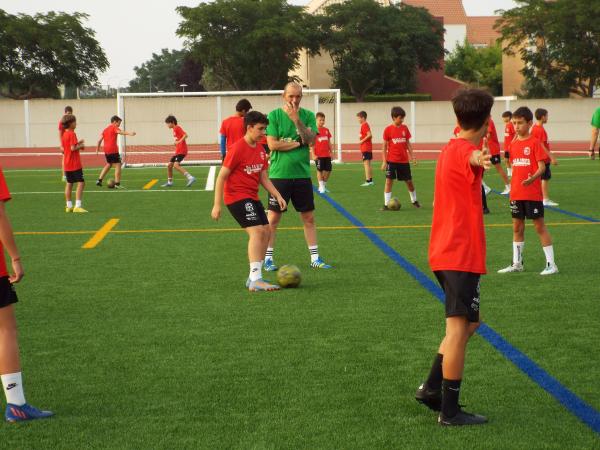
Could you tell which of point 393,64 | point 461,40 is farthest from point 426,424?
point 461,40

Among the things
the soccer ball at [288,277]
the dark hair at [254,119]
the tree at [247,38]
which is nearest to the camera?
the dark hair at [254,119]

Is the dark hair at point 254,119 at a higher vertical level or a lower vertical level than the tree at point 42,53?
lower

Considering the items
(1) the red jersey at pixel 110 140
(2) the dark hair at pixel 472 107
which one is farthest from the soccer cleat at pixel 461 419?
(1) the red jersey at pixel 110 140

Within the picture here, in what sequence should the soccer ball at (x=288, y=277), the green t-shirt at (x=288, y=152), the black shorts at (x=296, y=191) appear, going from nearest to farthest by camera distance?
the soccer ball at (x=288, y=277) < the green t-shirt at (x=288, y=152) < the black shorts at (x=296, y=191)

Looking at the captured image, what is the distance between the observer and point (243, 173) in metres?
8.55

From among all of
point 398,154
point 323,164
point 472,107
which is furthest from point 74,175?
point 472,107

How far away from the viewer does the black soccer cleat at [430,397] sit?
16.0 ft

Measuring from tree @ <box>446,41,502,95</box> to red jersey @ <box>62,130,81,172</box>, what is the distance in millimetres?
76527

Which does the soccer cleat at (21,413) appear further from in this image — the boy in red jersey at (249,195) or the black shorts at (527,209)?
the black shorts at (527,209)

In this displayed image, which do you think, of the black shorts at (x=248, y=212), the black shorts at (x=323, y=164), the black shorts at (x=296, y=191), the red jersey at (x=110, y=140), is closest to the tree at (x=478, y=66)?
the black shorts at (x=323, y=164)

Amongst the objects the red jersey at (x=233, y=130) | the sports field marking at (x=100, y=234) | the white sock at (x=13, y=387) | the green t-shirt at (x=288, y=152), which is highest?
the red jersey at (x=233, y=130)

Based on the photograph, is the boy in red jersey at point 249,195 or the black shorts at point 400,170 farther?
the black shorts at point 400,170

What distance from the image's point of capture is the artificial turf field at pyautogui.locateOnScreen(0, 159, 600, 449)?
4695 millimetres

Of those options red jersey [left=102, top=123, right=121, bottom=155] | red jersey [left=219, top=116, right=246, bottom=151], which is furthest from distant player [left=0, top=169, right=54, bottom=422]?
red jersey [left=102, top=123, right=121, bottom=155]
